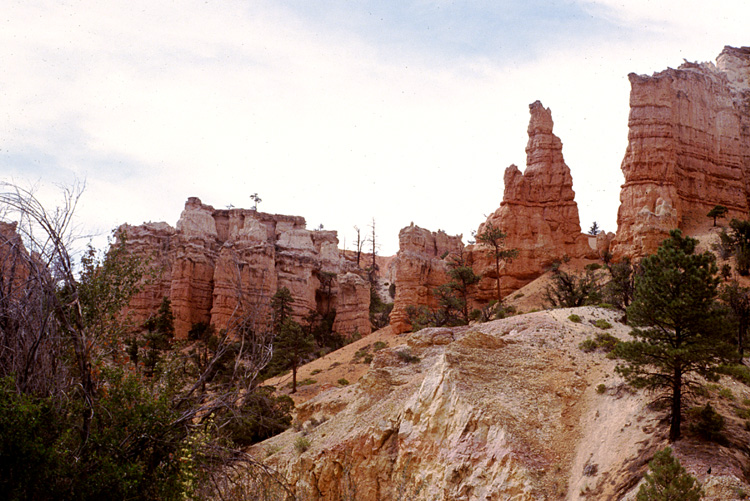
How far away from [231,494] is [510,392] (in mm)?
14325

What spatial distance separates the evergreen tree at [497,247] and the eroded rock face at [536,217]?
748 mm

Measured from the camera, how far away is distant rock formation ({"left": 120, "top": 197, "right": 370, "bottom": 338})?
57.7 m

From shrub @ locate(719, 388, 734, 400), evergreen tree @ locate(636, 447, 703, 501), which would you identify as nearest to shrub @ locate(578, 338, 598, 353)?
shrub @ locate(719, 388, 734, 400)

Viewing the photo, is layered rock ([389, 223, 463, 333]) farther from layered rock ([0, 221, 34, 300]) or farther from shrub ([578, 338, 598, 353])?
layered rock ([0, 221, 34, 300])

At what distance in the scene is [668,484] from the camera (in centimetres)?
1362

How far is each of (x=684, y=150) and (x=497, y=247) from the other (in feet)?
67.1

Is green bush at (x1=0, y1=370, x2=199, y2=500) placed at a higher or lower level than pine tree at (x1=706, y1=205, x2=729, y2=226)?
lower

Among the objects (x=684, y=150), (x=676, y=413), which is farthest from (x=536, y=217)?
(x=676, y=413)

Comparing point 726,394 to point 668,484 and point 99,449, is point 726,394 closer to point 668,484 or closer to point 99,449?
point 668,484

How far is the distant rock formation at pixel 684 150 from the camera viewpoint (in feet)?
167

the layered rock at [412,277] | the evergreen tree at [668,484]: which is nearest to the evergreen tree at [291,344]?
the layered rock at [412,277]

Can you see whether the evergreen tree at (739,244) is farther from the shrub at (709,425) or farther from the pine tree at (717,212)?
the shrub at (709,425)

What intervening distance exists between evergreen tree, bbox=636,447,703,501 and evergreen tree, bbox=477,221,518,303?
34634mm

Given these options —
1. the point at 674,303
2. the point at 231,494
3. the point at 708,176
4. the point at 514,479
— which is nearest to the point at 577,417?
the point at 514,479
